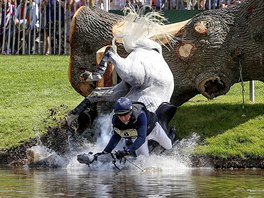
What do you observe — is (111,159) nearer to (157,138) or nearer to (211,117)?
(157,138)

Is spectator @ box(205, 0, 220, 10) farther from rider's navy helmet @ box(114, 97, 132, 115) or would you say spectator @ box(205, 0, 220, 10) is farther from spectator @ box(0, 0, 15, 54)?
rider's navy helmet @ box(114, 97, 132, 115)

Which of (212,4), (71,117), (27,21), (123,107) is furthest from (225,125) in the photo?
(27,21)

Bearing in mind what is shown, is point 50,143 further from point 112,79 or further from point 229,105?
point 229,105

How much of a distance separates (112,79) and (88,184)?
4.66 meters

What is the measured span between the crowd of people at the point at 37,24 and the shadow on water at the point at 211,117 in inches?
335

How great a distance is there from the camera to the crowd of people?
28.9 meters

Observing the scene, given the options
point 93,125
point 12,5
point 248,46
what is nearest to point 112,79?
point 93,125

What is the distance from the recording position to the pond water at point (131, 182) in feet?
43.2

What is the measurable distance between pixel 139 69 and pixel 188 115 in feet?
9.54

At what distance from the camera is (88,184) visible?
1436 cm

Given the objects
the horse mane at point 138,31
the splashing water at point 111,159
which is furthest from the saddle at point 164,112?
the horse mane at point 138,31

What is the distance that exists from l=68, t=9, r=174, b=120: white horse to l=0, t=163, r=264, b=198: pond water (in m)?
1.24

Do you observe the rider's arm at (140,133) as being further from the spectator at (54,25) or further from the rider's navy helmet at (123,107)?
the spectator at (54,25)

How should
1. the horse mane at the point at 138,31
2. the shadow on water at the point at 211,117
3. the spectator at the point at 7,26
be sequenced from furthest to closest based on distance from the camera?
the spectator at the point at 7,26 → the shadow on water at the point at 211,117 → the horse mane at the point at 138,31
